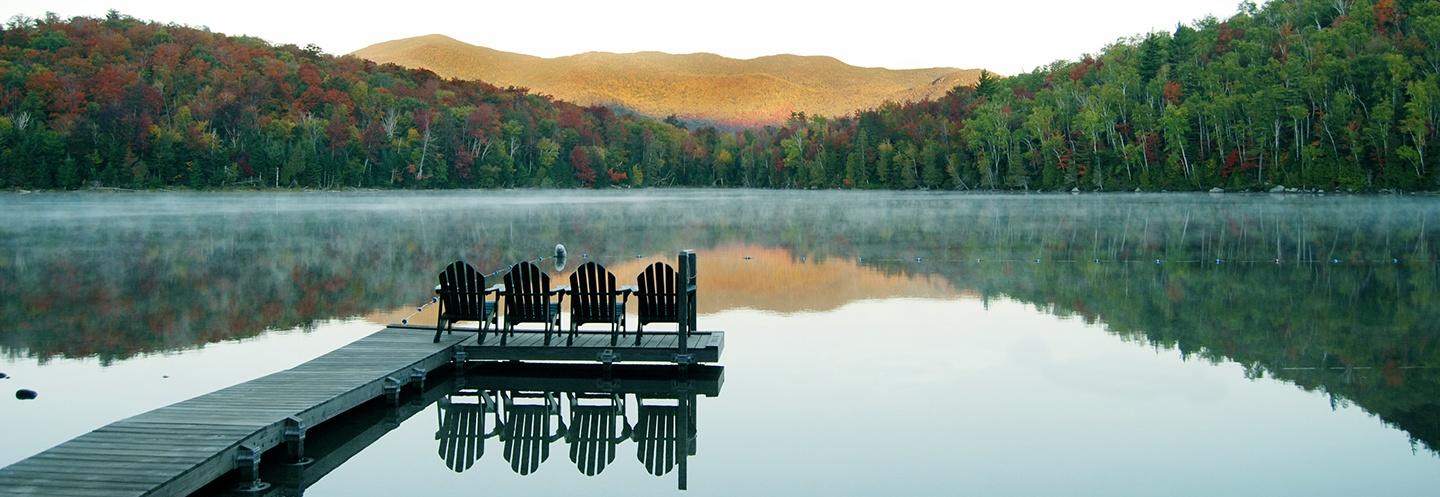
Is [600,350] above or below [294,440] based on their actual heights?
above

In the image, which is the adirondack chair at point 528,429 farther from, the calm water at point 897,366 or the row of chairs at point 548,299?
the row of chairs at point 548,299

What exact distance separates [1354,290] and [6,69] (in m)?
133

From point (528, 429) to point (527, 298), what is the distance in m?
2.83

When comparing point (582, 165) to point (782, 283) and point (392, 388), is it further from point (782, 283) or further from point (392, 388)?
point (392, 388)

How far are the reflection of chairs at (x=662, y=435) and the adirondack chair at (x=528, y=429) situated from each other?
0.77 meters

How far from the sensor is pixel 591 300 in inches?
498

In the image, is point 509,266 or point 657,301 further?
point 509,266

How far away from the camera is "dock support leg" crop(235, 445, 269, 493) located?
8.10 m

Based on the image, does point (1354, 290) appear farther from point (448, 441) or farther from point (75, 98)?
point (75, 98)

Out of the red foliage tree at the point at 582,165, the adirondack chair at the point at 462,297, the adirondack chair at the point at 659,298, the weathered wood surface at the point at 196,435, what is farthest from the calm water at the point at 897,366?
the red foliage tree at the point at 582,165

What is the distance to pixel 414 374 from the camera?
11414mm

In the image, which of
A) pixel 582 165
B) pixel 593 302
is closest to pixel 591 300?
pixel 593 302

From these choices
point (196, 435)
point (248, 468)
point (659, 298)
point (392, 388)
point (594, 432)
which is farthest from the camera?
point (659, 298)

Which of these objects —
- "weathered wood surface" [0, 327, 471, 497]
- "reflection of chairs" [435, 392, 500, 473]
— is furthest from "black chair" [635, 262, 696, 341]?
"weathered wood surface" [0, 327, 471, 497]
